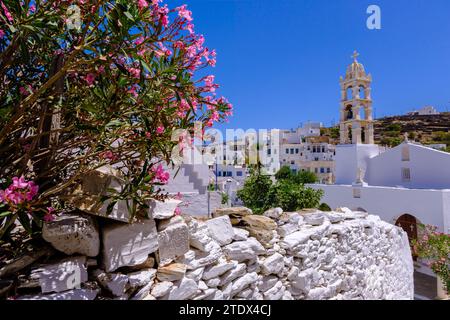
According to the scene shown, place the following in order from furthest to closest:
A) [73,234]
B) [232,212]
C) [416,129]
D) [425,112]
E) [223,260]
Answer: [425,112], [416,129], [232,212], [223,260], [73,234]

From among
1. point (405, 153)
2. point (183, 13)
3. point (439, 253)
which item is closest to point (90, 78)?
point (183, 13)

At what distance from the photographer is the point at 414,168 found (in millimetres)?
15211

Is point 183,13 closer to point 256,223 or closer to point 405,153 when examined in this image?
point 256,223

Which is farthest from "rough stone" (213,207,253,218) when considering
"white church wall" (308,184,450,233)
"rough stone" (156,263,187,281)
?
"white church wall" (308,184,450,233)

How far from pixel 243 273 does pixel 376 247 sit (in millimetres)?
3599

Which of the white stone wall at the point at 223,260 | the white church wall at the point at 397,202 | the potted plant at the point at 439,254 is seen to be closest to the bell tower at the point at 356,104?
the white church wall at the point at 397,202

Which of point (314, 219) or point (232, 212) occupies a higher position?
point (232, 212)

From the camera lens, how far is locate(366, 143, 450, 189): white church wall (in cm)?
1401

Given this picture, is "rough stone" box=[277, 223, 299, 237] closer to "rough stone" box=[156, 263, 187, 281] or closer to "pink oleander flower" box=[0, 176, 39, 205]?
"rough stone" box=[156, 263, 187, 281]

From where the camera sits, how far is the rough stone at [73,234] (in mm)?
1404

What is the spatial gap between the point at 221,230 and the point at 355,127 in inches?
690

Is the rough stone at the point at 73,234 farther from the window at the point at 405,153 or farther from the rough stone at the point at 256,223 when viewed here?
the window at the point at 405,153

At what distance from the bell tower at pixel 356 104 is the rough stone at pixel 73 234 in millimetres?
18173

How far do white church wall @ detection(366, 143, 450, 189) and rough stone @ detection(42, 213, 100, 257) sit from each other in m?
16.9
